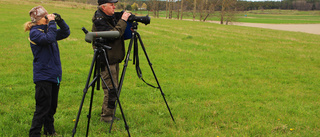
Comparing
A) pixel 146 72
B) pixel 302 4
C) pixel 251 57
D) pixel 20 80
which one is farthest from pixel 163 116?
pixel 302 4

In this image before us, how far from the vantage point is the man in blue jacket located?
134 inches

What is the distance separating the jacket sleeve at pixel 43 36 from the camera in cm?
A: 334

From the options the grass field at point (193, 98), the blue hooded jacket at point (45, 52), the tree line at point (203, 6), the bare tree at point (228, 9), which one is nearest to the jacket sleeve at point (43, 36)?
the blue hooded jacket at point (45, 52)

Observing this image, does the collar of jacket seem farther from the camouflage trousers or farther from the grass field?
the grass field

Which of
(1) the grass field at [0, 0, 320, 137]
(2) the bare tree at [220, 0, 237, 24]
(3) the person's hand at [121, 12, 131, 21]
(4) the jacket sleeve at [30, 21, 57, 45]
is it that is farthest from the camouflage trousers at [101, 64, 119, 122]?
(2) the bare tree at [220, 0, 237, 24]

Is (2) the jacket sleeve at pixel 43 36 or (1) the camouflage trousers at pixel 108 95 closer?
(2) the jacket sleeve at pixel 43 36

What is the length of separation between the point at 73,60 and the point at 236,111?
22.3 ft

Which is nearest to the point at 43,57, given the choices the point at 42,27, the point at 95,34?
the point at 42,27

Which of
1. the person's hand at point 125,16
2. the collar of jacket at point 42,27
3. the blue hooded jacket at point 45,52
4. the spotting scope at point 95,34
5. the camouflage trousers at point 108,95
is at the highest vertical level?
the person's hand at point 125,16

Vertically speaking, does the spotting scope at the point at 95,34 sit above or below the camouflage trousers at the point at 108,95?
above

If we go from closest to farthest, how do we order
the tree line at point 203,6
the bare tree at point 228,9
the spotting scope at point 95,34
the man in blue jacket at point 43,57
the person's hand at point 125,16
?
the spotting scope at point 95,34
the man in blue jacket at point 43,57
the person's hand at point 125,16
the bare tree at point 228,9
the tree line at point 203,6

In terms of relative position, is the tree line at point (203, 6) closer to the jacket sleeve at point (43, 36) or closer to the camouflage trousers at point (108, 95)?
the camouflage trousers at point (108, 95)

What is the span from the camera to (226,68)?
9.41 m

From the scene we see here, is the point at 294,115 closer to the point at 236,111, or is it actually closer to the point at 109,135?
the point at 236,111
